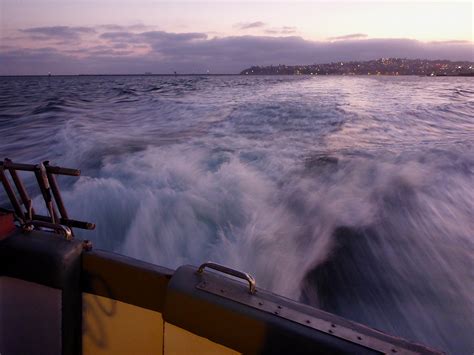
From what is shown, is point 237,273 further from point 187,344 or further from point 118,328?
point 118,328

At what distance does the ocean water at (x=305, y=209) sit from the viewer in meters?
3.92

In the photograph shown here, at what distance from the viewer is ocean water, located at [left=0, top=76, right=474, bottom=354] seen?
154 inches

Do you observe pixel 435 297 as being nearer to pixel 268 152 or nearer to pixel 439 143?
pixel 268 152

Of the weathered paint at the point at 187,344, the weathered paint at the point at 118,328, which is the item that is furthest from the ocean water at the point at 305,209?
the weathered paint at the point at 187,344

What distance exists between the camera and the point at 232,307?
5.11ft

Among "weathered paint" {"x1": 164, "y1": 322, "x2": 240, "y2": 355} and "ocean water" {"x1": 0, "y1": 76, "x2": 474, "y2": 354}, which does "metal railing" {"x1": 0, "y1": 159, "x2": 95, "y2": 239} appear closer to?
"weathered paint" {"x1": 164, "y1": 322, "x2": 240, "y2": 355}

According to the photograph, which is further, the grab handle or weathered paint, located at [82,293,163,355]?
weathered paint, located at [82,293,163,355]

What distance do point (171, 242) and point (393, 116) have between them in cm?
1167

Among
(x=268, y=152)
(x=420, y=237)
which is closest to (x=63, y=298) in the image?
(x=420, y=237)

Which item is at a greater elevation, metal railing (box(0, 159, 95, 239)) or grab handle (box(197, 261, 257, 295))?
metal railing (box(0, 159, 95, 239))

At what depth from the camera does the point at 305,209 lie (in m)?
5.63

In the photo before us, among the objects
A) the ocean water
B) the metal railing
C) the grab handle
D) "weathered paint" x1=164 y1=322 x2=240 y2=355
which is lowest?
the ocean water

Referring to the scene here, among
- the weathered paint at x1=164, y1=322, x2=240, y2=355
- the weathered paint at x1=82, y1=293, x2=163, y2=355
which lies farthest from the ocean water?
the weathered paint at x1=164, y1=322, x2=240, y2=355

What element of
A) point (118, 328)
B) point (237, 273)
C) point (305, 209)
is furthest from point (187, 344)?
point (305, 209)
